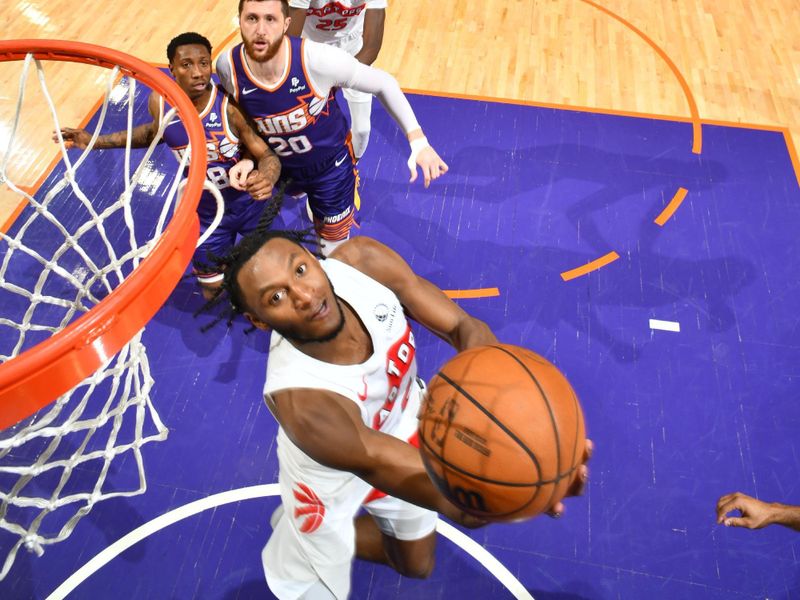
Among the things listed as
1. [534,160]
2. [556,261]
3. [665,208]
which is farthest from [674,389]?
[534,160]

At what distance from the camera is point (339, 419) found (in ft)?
8.64

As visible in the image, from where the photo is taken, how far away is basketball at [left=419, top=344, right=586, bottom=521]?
2158 millimetres

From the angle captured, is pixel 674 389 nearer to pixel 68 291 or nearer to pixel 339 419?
pixel 339 419

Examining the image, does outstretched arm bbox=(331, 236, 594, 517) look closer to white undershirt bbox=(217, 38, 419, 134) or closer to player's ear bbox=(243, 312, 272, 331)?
player's ear bbox=(243, 312, 272, 331)

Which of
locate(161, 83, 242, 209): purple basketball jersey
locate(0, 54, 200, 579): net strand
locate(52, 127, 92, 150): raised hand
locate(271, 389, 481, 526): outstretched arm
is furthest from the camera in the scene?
locate(161, 83, 242, 209): purple basketball jersey

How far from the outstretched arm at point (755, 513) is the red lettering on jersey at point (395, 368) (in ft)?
4.58

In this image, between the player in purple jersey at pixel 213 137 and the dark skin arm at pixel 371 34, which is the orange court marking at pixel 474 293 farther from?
the dark skin arm at pixel 371 34

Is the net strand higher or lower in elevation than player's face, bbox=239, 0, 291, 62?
lower

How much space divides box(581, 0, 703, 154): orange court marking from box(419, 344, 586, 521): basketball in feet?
15.1

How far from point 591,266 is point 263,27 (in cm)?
273

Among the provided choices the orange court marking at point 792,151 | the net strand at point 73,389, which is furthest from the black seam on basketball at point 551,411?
the orange court marking at point 792,151

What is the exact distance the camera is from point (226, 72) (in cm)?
424

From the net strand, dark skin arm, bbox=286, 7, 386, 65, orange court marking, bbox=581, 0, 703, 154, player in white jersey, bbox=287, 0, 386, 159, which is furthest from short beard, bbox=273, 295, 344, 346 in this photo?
orange court marking, bbox=581, 0, 703, 154

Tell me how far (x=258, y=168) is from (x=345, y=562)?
7.50 ft
